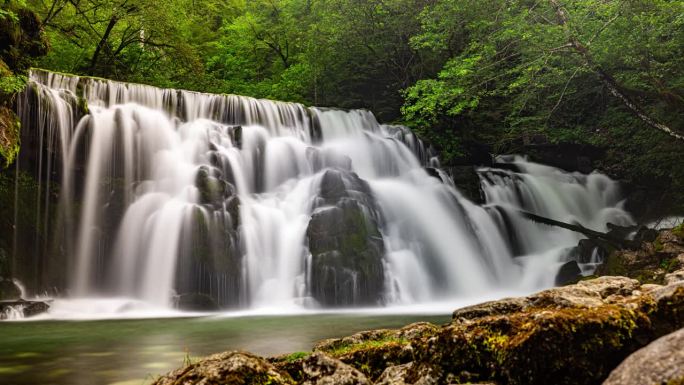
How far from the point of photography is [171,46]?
23.1m

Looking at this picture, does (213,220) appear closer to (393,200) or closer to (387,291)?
(387,291)

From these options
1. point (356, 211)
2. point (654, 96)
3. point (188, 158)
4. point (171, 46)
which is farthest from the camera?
point (171, 46)

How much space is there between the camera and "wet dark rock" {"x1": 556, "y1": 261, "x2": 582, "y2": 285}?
14.5 metres

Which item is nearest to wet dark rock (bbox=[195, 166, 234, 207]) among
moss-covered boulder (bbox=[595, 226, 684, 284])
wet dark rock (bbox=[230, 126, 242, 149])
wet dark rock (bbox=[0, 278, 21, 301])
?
wet dark rock (bbox=[230, 126, 242, 149])

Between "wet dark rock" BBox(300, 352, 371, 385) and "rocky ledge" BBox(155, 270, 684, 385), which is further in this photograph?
"wet dark rock" BBox(300, 352, 371, 385)

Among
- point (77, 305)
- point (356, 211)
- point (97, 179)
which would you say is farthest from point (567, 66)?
point (77, 305)

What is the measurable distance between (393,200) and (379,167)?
402 centimetres

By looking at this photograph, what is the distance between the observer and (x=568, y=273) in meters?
14.7

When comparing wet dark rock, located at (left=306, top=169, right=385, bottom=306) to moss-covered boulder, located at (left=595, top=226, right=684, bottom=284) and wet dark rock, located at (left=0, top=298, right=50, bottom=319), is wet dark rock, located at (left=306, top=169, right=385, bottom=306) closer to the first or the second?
wet dark rock, located at (left=0, top=298, right=50, bottom=319)

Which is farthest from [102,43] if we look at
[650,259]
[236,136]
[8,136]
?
[650,259]

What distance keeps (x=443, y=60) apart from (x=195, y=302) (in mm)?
18575

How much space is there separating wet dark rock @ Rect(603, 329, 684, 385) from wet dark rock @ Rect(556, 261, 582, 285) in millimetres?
13426

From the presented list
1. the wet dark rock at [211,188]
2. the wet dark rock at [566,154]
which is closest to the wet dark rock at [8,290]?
the wet dark rock at [211,188]

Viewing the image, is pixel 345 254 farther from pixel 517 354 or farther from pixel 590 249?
pixel 517 354
